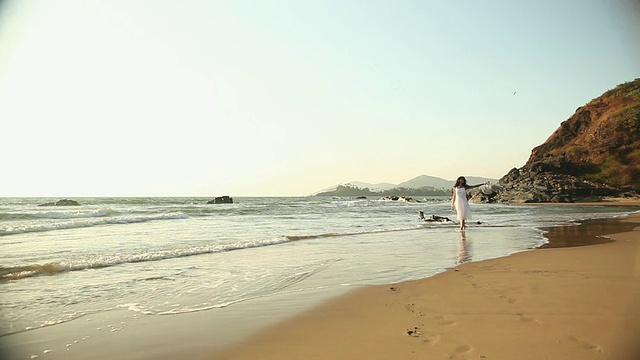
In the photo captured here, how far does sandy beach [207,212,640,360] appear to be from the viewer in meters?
3.32

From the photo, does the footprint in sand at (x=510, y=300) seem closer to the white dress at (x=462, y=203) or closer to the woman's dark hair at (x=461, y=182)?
the woman's dark hair at (x=461, y=182)

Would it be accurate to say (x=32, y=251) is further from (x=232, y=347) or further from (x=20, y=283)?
(x=232, y=347)

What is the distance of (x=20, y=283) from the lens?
22.8 feet

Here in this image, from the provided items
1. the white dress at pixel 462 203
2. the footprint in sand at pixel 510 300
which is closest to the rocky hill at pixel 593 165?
the white dress at pixel 462 203

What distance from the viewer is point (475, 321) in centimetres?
410

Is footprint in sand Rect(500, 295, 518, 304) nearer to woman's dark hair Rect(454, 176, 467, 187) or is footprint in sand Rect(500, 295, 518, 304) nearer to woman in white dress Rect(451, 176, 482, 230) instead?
woman's dark hair Rect(454, 176, 467, 187)

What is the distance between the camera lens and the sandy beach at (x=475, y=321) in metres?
3.32

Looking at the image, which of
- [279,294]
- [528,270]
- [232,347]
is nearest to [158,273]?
[279,294]

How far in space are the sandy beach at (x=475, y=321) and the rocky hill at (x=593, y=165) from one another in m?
49.9

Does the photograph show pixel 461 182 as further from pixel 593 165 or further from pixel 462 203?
pixel 593 165

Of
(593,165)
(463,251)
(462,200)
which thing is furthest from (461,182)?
(593,165)

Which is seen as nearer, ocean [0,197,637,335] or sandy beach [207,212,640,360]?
sandy beach [207,212,640,360]

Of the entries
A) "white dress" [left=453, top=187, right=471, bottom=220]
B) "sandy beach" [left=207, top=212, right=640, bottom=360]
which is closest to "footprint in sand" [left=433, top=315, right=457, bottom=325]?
"sandy beach" [left=207, top=212, right=640, bottom=360]

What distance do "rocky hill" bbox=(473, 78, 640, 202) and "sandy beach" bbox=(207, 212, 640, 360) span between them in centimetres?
4990
